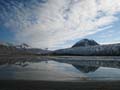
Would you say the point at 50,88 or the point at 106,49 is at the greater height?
the point at 106,49

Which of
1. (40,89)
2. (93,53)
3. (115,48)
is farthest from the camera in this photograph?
(93,53)

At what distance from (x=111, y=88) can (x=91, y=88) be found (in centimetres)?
127

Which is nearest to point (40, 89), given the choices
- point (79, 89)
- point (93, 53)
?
point (79, 89)

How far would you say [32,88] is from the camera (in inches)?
512

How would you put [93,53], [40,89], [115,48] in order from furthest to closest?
[93,53]
[115,48]
[40,89]

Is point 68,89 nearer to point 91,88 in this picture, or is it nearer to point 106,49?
point 91,88

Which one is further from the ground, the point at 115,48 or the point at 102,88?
the point at 115,48

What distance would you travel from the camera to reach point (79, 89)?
12.9 metres

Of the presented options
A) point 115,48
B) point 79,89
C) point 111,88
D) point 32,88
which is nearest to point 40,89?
point 32,88

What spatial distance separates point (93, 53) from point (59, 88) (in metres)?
111

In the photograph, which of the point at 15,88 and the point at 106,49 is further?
the point at 106,49

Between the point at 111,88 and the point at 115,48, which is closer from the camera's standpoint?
the point at 111,88

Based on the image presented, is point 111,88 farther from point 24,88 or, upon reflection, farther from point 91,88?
point 24,88

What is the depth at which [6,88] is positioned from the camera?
1286 centimetres
